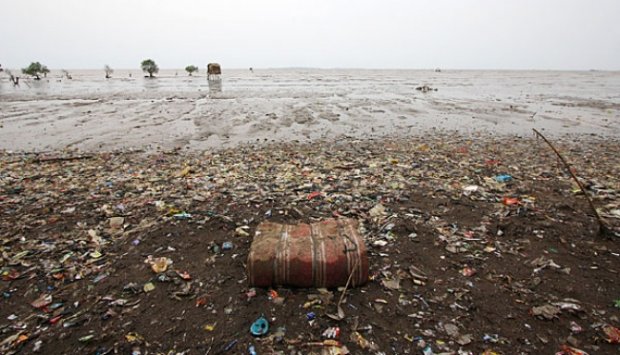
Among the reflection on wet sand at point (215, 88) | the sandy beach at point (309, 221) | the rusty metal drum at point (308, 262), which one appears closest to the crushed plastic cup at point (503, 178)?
the sandy beach at point (309, 221)

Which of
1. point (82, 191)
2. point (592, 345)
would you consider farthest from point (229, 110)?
point (592, 345)

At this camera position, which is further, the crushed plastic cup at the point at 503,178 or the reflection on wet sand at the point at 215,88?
the reflection on wet sand at the point at 215,88

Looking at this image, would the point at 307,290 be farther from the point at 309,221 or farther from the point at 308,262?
the point at 309,221

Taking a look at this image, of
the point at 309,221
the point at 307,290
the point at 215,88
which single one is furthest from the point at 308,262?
the point at 215,88

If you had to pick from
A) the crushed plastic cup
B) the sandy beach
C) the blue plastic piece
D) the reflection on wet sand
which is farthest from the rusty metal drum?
the reflection on wet sand

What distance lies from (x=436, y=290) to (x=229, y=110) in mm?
14788

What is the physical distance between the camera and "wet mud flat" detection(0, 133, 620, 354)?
251 cm

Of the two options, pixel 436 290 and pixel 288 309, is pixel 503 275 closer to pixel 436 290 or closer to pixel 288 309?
pixel 436 290

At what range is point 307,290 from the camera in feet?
9.59

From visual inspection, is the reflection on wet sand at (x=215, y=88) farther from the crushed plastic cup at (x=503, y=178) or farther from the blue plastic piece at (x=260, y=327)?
the blue plastic piece at (x=260, y=327)

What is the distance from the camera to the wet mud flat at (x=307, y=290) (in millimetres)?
2508

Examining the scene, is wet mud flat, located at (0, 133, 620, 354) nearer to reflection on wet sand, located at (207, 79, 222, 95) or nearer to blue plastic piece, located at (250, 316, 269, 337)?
blue plastic piece, located at (250, 316, 269, 337)

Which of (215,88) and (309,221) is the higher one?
(215,88)

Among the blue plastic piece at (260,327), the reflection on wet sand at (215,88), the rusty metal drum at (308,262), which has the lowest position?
the blue plastic piece at (260,327)
